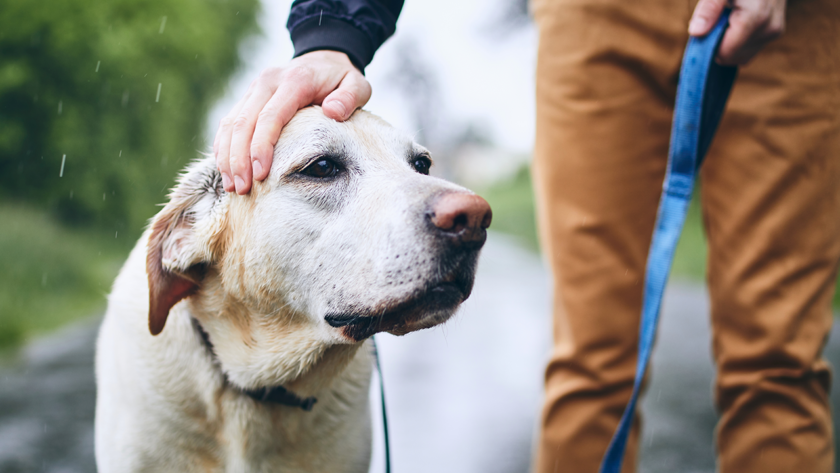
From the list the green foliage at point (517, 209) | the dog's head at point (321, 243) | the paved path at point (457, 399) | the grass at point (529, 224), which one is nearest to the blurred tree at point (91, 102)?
the paved path at point (457, 399)

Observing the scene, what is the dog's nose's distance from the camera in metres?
1.53

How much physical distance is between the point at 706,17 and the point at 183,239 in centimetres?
175

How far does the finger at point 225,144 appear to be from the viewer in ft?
5.81

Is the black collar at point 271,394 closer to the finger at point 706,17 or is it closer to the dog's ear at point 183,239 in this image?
the dog's ear at point 183,239

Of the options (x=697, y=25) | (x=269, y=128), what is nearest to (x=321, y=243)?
(x=269, y=128)

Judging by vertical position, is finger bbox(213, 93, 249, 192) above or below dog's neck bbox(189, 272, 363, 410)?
above

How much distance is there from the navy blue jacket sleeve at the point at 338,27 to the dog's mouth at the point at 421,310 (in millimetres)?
864

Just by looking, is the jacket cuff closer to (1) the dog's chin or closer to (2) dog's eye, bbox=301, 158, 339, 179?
(2) dog's eye, bbox=301, 158, 339, 179

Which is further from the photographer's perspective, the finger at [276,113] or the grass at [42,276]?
the grass at [42,276]

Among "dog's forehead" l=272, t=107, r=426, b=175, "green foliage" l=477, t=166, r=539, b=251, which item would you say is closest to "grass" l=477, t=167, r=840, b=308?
"green foliage" l=477, t=166, r=539, b=251

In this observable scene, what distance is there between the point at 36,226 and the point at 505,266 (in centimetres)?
831

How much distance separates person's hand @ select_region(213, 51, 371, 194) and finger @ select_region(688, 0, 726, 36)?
1037mm

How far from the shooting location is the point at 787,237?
1.92 meters

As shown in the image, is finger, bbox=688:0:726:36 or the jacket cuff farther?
the jacket cuff
